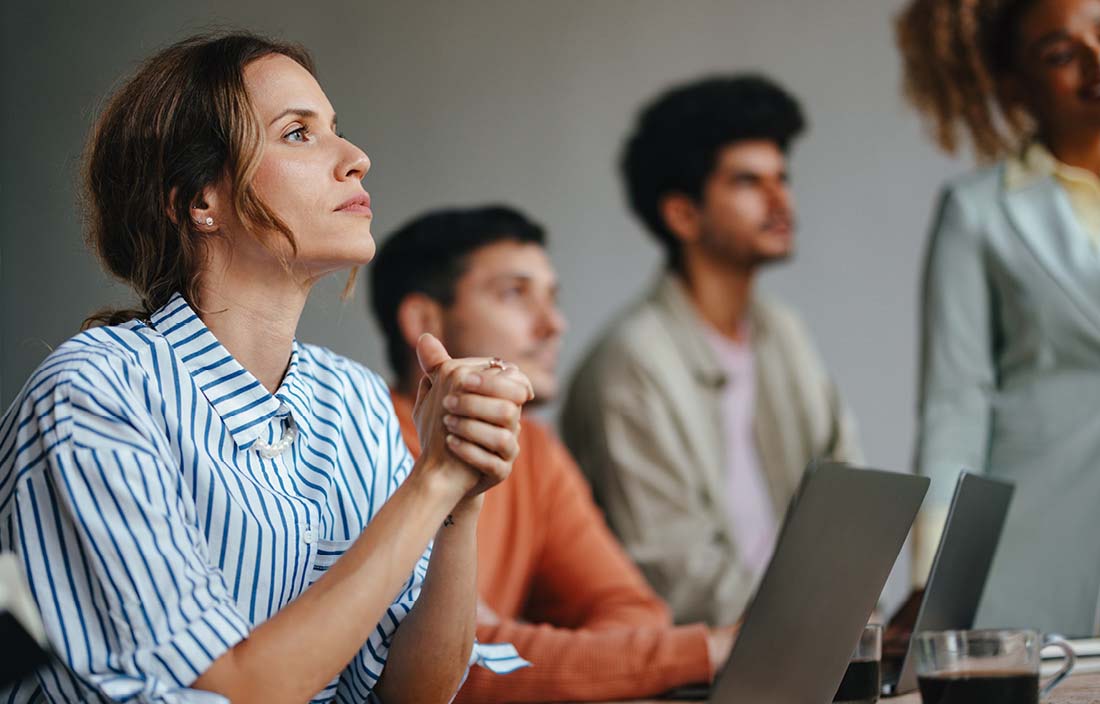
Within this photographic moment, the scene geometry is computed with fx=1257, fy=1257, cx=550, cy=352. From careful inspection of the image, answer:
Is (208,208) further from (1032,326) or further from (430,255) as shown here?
(1032,326)

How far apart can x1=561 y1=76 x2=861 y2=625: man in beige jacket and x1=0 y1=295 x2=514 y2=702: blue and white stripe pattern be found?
163 cm

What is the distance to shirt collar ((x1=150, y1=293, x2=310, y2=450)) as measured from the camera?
1.02 metres

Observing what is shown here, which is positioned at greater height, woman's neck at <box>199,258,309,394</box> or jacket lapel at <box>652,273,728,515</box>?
woman's neck at <box>199,258,309,394</box>

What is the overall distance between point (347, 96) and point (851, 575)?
75.7 inches

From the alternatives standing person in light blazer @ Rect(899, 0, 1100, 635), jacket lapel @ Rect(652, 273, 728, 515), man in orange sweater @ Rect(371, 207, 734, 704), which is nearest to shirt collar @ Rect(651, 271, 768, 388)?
jacket lapel @ Rect(652, 273, 728, 515)

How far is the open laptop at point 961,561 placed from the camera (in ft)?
3.91

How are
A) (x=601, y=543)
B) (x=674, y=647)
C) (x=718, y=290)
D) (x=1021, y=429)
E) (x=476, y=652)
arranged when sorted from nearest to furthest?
(x=476, y=652) < (x=674, y=647) < (x=601, y=543) < (x=1021, y=429) < (x=718, y=290)

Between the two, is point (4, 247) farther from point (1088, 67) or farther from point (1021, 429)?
point (1088, 67)

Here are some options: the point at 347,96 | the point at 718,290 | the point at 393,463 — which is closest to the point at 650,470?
the point at 718,290

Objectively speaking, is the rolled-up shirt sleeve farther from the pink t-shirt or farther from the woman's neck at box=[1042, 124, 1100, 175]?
the woman's neck at box=[1042, 124, 1100, 175]

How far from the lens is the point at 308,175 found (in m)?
1.10

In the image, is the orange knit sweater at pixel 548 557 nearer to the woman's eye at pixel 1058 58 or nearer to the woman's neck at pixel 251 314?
the woman's neck at pixel 251 314

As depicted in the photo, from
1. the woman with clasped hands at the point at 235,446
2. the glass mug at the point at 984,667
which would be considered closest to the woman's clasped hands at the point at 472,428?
the woman with clasped hands at the point at 235,446

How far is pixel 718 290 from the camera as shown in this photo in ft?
9.54
